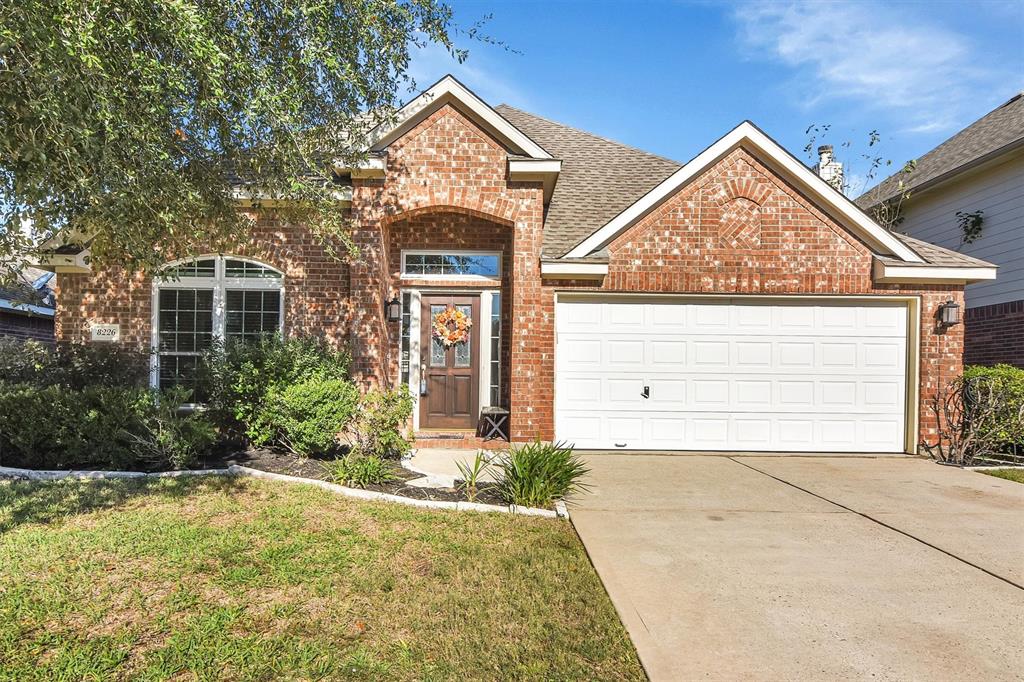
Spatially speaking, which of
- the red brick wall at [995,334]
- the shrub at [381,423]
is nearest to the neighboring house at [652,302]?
the shrub at [381,423]

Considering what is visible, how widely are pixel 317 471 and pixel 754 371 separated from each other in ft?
22.5

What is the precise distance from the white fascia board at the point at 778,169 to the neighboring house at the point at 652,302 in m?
0.03

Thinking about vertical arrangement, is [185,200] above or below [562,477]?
above

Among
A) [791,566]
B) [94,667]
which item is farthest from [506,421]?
[94,667]

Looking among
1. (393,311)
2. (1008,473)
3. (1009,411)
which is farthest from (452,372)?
(1009,411)

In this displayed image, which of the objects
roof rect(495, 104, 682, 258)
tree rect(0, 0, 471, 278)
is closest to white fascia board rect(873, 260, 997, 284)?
roof rect(495, 104, 682, 258)

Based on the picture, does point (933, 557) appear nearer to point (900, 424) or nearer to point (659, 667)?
point (659, 667)

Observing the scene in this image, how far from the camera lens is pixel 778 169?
332 inches

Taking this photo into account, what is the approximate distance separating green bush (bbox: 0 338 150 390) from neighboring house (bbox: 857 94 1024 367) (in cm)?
1538

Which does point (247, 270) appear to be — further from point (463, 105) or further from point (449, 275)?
point (463, 105)

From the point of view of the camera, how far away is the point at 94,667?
2.62 meters

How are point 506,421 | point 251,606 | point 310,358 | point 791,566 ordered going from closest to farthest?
point 251,606, point 791,566, point 310,358, point 506,421

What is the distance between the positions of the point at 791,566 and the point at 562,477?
225 cm

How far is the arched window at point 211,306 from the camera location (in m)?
8.52
